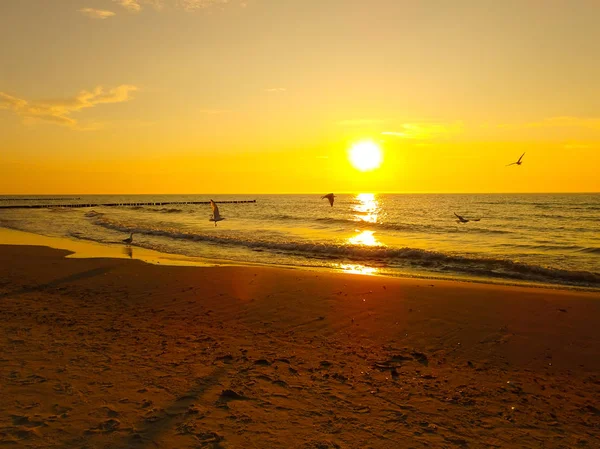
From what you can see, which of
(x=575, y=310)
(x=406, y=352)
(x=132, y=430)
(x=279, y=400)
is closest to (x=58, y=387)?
(x=132, y=430)

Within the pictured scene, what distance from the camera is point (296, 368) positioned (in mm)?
6117

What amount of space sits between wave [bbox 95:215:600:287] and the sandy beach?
4.53 meters

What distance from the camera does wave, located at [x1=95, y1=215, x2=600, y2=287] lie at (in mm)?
15242

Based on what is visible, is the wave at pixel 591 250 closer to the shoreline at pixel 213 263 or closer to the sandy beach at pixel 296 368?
the shoreline at pixel 213 263

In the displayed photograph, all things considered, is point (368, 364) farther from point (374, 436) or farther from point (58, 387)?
point (58, 387)

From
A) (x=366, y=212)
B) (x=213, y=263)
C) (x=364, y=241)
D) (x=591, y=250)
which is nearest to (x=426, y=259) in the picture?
(x=364, y=241)

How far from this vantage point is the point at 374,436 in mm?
4305

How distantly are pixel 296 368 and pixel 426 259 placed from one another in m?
14.0

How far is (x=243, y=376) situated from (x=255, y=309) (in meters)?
3.93

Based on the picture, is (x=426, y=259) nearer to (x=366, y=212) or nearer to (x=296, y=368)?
(x=296, y=368)

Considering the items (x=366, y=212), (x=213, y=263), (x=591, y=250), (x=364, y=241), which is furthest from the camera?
(x=366, y=212)

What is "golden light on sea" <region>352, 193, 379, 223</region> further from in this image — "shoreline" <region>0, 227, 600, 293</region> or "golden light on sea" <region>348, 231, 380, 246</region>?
"shoreline" <region>0, 227, 600, 293</region>

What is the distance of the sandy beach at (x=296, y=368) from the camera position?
435cm

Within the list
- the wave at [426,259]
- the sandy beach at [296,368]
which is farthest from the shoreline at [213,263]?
the sandy beach at [296,368]
